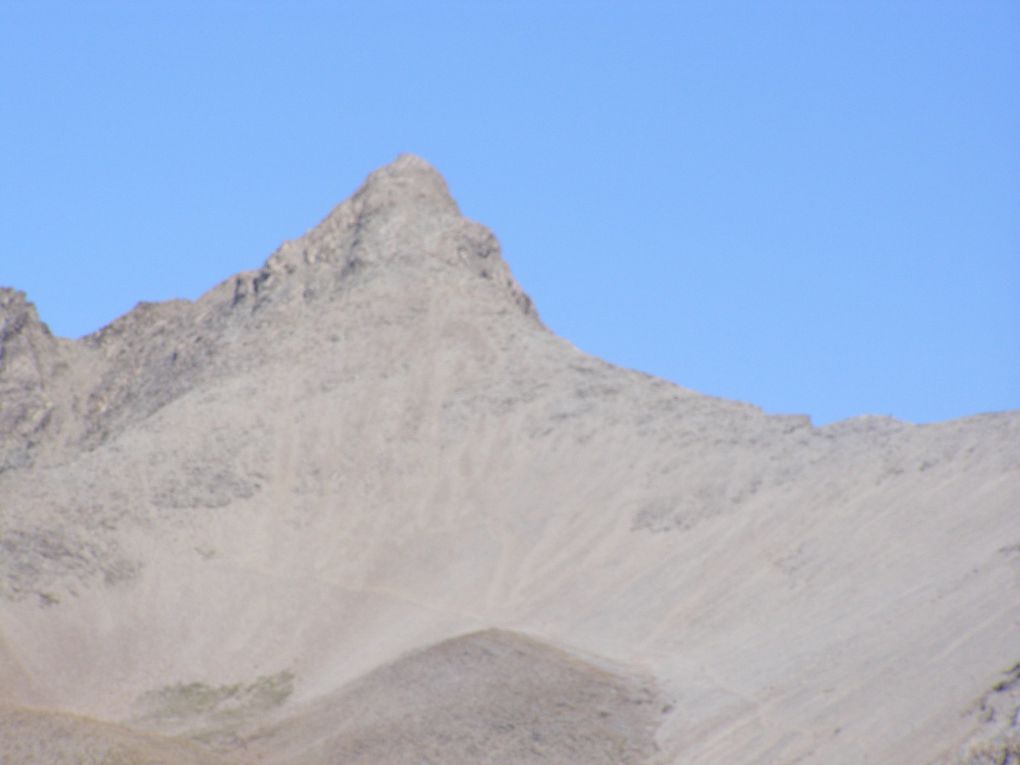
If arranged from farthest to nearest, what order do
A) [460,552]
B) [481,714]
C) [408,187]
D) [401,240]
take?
[408,187] < [401,240] < [460,552] < [481,714]

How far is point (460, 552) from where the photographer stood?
198ft

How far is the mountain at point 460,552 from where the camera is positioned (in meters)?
43.3

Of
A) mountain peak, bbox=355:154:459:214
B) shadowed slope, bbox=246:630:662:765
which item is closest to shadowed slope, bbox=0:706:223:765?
shadowed slope, bbox=246:630:662:765

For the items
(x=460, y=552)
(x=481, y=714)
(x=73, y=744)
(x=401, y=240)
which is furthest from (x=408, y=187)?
(x=73, y=744)

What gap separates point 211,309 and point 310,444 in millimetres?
17281

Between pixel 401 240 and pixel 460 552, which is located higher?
pixel 401 240

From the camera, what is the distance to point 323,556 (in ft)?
203

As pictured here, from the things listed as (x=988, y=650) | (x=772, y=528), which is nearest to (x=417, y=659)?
(x=772, y=528)

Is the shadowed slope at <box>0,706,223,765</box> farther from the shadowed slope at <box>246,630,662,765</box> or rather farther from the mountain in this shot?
the shadowed slope at <box>246,630,662,765</box>

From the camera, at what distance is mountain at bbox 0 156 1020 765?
4331 centimetres

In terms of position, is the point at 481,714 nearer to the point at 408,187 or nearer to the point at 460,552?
the point at 460,552

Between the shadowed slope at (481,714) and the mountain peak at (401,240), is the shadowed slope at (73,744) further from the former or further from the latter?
the mountain peak at (401,240)

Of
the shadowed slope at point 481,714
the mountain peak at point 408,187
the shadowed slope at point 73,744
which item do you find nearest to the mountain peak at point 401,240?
the mountain peak at point 408,187

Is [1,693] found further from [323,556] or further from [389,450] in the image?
[389,450]
